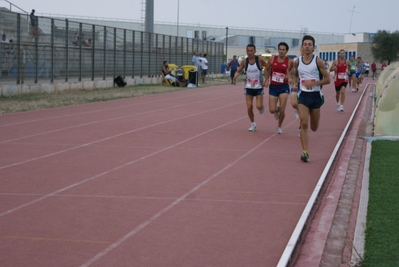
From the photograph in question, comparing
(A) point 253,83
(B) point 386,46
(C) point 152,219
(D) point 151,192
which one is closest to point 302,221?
(C) point 152,219

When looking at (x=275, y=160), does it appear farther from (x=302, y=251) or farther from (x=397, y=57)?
(x=397, y=57)

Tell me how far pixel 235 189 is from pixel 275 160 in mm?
2697

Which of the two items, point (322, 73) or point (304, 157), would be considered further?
point (322, 73)

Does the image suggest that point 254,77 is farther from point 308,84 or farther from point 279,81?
point 308,84

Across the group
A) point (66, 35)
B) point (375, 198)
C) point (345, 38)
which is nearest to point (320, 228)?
point (375, 198)

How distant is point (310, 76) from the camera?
1152 centimetres

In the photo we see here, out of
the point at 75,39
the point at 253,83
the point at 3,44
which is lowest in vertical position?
the point at 253,83

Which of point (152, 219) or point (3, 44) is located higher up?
point (3, 44)

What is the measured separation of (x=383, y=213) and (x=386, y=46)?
73611 millimetres

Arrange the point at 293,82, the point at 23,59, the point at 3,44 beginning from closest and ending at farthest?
the point at 293,82
the point at 3,44
the point at 23,59

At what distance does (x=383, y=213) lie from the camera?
745cm

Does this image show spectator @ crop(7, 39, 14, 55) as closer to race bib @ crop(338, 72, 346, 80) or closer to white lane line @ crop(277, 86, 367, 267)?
race bib @ crop(338, 72, 346, 80)

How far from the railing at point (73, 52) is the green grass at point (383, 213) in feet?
57.1

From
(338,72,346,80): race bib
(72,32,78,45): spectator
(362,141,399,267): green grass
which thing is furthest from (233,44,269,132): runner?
(72,32,78,45): spectator
